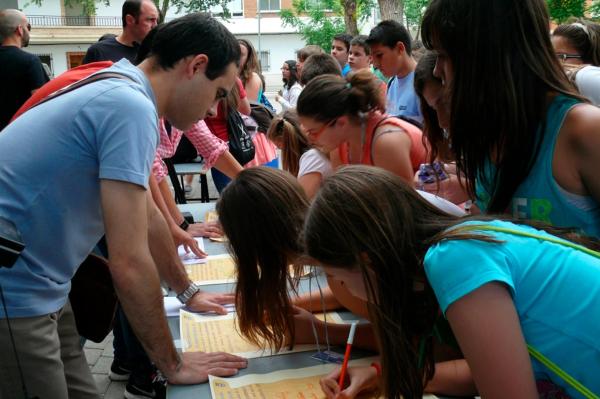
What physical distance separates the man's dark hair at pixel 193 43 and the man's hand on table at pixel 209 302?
0.67 meters

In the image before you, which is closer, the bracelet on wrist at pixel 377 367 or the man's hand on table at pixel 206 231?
the bracelet on wrist at pixel 377 367

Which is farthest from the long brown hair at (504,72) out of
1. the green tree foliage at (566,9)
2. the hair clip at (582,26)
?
the green tree foliage at (566,9)

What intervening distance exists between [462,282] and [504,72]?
579 millimetres

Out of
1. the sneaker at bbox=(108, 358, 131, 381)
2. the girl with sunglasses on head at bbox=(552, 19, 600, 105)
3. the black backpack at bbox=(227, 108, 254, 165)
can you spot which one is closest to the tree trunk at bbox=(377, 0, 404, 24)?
the black backpack at bbox=(227, 108, 254, 165)

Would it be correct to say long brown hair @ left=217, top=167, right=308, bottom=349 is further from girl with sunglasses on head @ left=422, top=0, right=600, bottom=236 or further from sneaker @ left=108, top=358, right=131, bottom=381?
sneaker @ left=108, top=358, right=131, bottom=381

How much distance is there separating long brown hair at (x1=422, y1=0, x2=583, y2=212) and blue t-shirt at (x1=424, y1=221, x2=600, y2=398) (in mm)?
379

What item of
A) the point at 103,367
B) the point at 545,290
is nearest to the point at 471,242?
the point at 545,290

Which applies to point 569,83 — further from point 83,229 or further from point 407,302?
point 83,229

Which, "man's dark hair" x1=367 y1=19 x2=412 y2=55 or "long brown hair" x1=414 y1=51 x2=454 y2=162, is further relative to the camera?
"man's dark hair" x1=367 y1=19 x2=412 y2=55

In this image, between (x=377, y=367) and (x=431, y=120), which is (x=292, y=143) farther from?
(x=377, y=367)

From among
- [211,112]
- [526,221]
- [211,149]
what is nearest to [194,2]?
[211,149]

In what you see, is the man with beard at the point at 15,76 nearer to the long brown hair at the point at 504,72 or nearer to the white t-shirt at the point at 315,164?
the white t-shirt at the point at 315,164

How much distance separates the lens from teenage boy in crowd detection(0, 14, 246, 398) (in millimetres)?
1307

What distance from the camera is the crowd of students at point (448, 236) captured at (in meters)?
0.93
